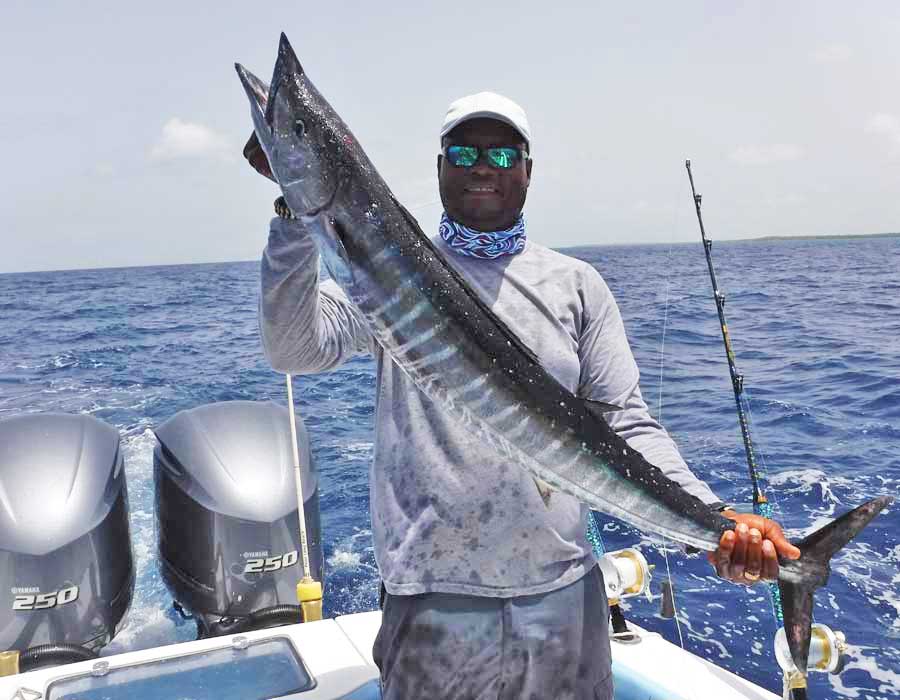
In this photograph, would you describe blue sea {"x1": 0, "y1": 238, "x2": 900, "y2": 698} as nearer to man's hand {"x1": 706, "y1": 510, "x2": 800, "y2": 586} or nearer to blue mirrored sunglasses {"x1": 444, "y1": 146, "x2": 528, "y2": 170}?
man's hand {"x1": 706, "y1": 510, "x2": 800, "y2": 586}

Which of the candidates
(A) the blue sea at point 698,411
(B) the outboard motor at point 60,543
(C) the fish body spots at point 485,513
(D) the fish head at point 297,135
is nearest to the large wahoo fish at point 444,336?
(D) the fish head at point 297,135

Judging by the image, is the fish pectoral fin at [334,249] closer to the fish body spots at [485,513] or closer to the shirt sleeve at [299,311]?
the shirt sleeve at [299,311]

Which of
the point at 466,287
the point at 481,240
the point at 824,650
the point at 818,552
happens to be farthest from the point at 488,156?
the point at 824,650

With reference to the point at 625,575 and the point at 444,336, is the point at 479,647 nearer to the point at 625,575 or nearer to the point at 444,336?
the point at 444,336

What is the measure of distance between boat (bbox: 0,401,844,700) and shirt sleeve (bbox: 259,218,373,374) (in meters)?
1.80

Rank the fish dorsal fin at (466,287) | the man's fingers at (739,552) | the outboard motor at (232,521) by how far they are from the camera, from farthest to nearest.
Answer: the outboard motor at (232,521) < the man's fingers at (739,552) < the fish dorsal fin at (466,287)

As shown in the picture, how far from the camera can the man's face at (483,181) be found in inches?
88.0

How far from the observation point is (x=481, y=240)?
2.28 meters

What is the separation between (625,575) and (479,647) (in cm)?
178

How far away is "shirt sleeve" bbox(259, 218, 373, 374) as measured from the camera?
1.80 metres

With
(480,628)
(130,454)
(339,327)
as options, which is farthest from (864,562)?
(130,454)

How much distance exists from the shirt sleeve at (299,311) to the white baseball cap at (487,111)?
618mm

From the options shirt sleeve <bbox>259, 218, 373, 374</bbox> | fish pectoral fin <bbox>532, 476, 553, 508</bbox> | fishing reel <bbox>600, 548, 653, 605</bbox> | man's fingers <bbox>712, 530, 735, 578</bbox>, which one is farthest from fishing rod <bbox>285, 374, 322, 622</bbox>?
man's fingers <bbox>712, 530, 735, 578</bbox>

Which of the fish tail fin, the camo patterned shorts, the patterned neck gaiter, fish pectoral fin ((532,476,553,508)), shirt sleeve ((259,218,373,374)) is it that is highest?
the patterned neck gaiter
